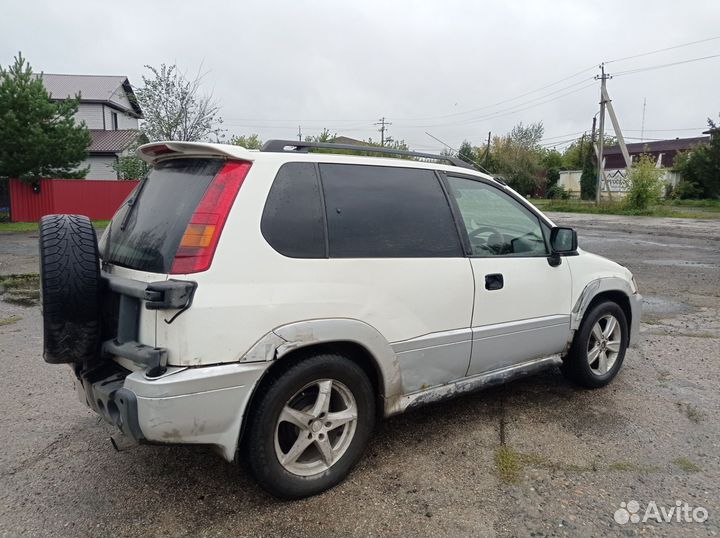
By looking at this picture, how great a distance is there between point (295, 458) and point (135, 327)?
3.38 ft

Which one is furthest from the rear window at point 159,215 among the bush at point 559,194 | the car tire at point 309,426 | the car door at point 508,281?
the bush at point 559,194

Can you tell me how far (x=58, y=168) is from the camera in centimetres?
2394

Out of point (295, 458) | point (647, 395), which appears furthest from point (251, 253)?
point (647, 395)

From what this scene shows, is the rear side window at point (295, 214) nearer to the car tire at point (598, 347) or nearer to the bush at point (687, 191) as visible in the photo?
the car tire at point (598, 347)

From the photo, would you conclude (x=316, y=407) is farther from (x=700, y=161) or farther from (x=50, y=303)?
(x=700, y=161)

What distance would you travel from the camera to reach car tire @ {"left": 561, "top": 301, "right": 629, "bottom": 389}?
4.10 metres

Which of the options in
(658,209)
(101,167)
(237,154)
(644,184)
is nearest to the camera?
(237,154)

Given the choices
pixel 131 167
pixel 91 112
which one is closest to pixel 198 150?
pixel 131 167

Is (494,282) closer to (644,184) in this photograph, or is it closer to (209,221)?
(209,221)

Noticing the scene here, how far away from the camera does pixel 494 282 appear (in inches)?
135

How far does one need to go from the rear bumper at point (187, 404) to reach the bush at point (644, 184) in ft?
113

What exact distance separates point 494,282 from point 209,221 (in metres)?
1.87

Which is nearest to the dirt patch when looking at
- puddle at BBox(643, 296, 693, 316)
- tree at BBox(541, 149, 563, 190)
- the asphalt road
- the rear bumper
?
the asphalt road

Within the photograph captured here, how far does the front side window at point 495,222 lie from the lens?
3.51 m
